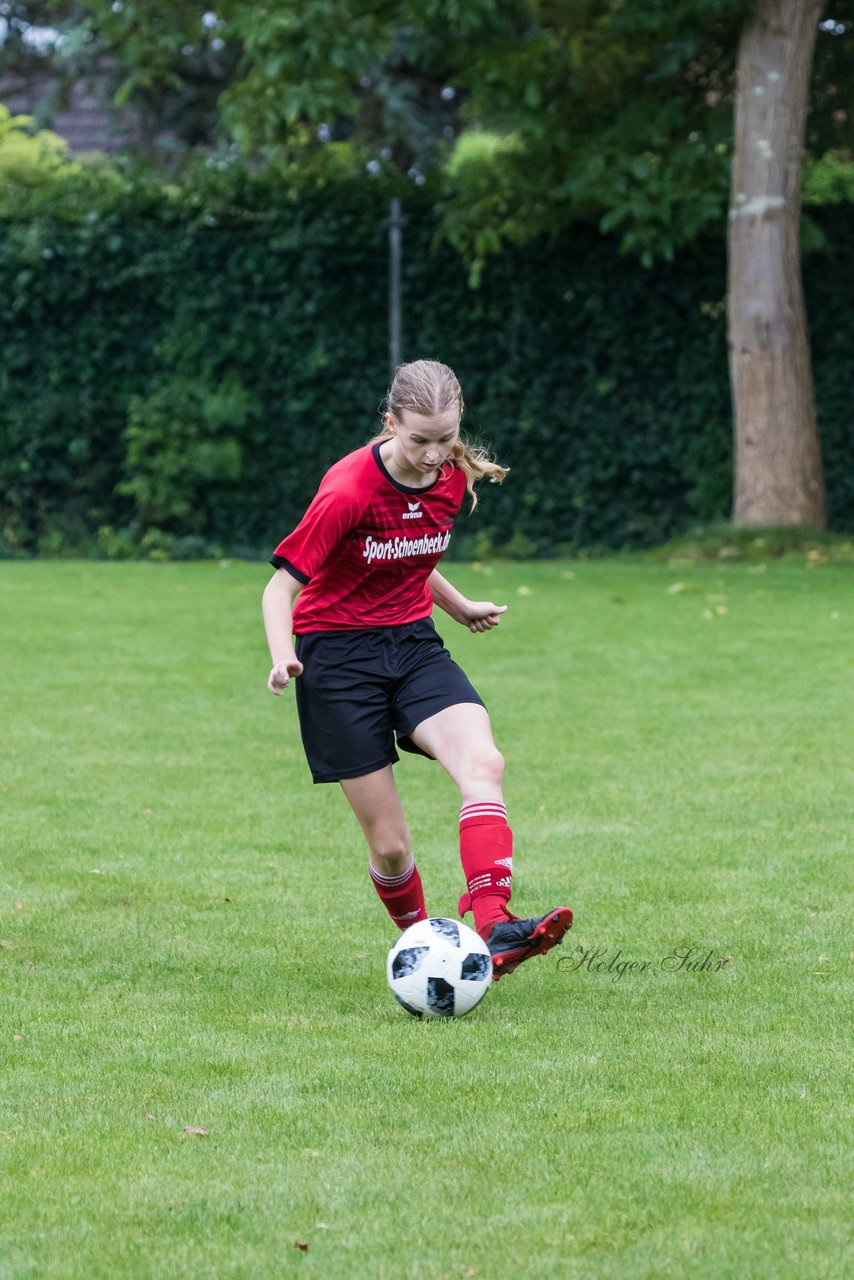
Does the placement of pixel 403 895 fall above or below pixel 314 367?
below

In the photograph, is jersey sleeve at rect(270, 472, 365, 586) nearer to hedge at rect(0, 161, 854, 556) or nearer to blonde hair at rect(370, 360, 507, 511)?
blonde hair at rect(370, 360, 507, 511)

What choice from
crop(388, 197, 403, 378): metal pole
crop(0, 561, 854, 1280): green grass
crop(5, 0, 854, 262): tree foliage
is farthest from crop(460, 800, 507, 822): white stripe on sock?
crop(388, 197, 403, 378): metal pole

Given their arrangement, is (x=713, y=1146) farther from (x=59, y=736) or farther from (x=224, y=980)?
(x=59, y=736)

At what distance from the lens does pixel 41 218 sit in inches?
734

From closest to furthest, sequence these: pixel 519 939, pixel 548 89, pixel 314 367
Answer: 1. pixel 519 939
2. pixel 548 89
3. pixel 314 367

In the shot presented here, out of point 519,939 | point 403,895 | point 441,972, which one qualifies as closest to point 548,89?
point 403,895

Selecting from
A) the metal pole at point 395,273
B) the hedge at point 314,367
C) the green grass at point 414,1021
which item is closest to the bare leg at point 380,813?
the green grass at point 414,1021

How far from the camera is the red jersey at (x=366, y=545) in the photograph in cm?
496

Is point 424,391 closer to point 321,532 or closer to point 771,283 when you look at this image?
point 321,532

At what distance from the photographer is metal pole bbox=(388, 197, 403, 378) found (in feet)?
57.7

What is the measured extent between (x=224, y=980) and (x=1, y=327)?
14953mm

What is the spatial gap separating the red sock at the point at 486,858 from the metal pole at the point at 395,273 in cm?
1319
